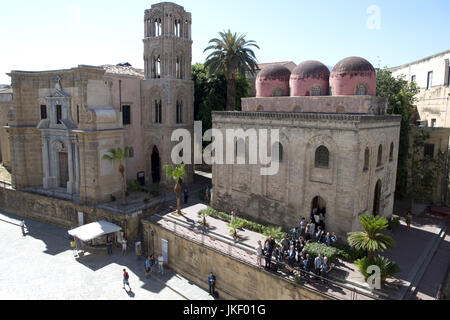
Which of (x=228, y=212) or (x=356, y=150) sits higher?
(x=356, y=150)

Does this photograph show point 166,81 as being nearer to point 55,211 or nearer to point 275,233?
point 55,211

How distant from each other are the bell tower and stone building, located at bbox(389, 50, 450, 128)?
21017 millimetres

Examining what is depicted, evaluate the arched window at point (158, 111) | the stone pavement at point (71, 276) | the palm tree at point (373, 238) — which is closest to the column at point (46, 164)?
the stone pavement at point (71, 276)

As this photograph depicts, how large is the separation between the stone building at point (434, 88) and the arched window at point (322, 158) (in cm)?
1766

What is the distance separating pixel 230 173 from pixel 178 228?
5.57 m

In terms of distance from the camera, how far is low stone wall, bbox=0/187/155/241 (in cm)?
2442

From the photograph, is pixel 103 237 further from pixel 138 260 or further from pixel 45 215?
pixel 45 215

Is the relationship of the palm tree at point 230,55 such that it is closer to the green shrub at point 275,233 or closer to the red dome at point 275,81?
the red dome at point 275,81

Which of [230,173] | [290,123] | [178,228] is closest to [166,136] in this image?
[230,173]

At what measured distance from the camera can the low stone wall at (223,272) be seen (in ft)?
52.9

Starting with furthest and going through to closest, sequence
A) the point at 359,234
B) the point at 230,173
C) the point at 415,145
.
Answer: the point at 415,145 → the point at 230,173 → the point at 359,234

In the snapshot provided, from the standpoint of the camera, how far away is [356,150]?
18.1 metres

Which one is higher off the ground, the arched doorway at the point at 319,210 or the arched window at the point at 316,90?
the arched window at the point at 316,90

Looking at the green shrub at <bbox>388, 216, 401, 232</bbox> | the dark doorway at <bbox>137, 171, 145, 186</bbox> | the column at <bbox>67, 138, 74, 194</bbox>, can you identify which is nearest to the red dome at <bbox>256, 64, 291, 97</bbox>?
the green shrub at <bbox>388, 216, 401, 232</bbox>
